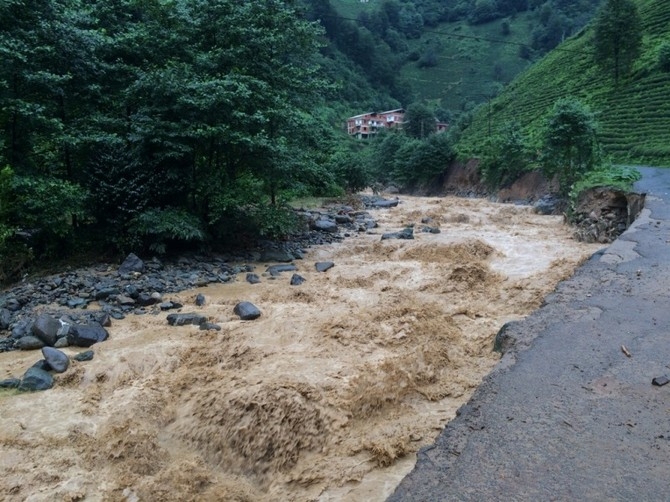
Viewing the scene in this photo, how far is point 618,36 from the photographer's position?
110ft

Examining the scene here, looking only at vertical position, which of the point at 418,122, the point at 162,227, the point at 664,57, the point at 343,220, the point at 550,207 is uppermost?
the point at 664,57

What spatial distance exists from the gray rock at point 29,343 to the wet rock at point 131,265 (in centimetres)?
331

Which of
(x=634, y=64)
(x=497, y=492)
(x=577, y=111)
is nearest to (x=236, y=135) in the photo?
(x=497, y=492)

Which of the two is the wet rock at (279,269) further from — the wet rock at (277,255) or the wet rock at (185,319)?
the wet rock at (185,319)

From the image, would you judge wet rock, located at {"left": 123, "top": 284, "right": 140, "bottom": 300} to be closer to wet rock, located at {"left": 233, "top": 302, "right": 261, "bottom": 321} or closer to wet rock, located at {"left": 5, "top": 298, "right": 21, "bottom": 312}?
wet rock, located at {"left": 5, "top": 298, "right": 21, "bottom": 312}

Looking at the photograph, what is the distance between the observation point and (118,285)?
10.2 meters

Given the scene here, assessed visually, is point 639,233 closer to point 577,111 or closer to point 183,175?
point 183,175

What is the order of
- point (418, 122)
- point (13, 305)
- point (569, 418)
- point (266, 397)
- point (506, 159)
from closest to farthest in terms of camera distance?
1. point (569, 418)
2. point (266, 397)
3. point (13, 305)
4. point (506, 159)
5. point (418, 122)

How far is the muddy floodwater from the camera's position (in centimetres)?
460

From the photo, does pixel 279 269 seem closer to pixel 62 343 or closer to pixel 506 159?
pixel 62 343

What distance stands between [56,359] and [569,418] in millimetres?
6329

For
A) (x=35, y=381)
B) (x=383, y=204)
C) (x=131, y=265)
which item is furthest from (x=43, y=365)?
(x=383, y=204)

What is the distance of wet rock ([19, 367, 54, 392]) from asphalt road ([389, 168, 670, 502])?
16.7 feet

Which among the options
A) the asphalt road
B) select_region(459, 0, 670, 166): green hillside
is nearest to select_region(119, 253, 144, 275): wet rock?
the asphalt road
